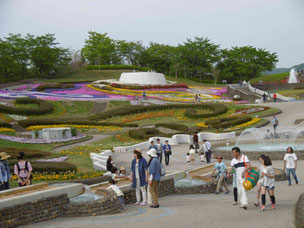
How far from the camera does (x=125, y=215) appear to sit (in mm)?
9086

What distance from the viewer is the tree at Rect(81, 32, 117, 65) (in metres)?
96.8

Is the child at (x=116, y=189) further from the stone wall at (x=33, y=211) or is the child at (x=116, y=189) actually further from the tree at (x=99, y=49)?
the tree at (x=99, y=49)

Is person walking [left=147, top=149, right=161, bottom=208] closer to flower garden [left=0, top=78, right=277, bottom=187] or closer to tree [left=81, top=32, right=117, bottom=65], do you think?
flower garden [left=0, top=78, right=277, bottom=187]

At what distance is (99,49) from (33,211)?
9044 centimetres

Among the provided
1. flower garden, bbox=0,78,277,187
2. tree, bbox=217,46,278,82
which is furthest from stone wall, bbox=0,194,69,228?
tree, bbox=217,46,278,82

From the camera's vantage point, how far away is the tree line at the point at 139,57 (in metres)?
76.4

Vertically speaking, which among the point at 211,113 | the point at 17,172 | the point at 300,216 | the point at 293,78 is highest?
the point at 293,78

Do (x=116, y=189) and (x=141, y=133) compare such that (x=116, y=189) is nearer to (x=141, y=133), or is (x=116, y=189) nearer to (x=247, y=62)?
(x=141, y=133)

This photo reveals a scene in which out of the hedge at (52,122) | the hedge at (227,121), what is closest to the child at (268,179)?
the hedge at (227,121)

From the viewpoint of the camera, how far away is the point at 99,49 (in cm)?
9638

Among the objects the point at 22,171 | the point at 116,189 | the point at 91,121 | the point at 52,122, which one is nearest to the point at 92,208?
the point at 116,189

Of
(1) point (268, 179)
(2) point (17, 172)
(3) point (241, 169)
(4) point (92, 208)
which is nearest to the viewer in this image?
(4) point (92, 208)

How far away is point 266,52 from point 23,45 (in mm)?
53792

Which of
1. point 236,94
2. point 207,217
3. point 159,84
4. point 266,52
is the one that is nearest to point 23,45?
point 159,84
